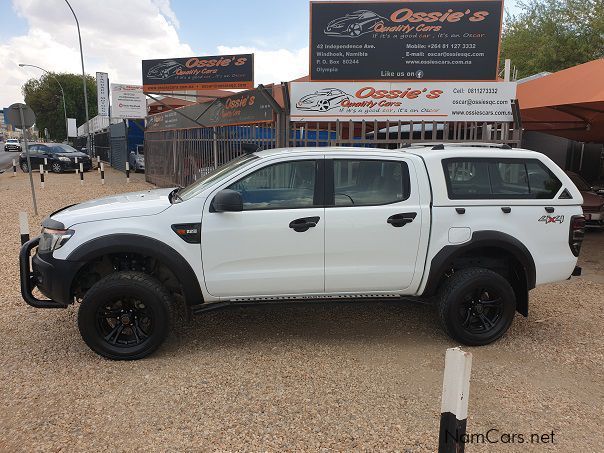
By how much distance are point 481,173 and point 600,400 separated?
198 cm

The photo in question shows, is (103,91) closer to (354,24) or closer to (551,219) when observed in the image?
(354,24)

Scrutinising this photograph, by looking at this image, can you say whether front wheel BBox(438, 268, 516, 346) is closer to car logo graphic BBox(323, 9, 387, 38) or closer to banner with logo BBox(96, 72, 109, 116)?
car logo graphic BBox(323, 9, 387, 38)

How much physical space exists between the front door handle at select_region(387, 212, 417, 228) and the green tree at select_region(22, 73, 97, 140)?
6657cm

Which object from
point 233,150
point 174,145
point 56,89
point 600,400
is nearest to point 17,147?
point 56,89

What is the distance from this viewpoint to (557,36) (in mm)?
21953

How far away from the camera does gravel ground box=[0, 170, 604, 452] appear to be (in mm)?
2941

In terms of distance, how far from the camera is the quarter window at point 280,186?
3904 millimetres

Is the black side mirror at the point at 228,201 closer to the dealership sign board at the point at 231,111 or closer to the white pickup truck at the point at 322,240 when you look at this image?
the white pickup truck at the point at 322,240

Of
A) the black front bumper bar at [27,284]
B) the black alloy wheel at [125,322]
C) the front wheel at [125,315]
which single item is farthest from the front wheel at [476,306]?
the black front bumper bar at [27,284]

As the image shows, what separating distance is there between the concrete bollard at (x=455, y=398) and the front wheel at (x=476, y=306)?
2132 millimetres

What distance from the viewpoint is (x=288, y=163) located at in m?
4.04

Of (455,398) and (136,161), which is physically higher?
(455,398)

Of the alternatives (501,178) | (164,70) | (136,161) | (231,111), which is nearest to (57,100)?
(136,161)

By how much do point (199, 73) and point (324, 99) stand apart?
5494 mm
